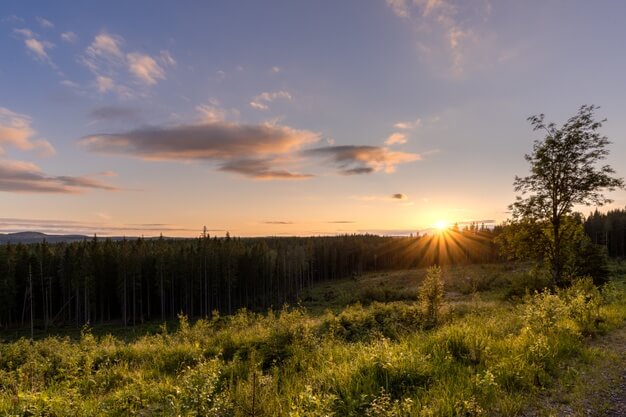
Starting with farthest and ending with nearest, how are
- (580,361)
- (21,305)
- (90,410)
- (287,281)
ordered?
(287,281) → (21,305) → (580,361) → (90,410)

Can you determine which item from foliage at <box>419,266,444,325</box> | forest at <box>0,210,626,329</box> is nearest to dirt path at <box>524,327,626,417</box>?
foliage at <box>419,266,444,325</box>

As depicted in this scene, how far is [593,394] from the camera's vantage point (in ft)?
22.7

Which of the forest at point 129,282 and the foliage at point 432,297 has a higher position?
the foliage at point 432,297

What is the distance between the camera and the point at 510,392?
6.72m

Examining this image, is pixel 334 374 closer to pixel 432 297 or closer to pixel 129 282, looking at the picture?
pixel 432 297

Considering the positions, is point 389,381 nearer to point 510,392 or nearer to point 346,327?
point 510,392

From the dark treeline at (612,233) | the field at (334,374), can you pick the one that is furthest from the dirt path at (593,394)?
the dark treeline at (612,233)

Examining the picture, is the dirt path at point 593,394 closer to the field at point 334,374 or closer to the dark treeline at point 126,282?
the field at point 334,374

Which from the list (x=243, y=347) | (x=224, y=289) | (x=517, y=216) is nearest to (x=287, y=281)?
(x=224, y=289)

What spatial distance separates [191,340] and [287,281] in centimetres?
8270

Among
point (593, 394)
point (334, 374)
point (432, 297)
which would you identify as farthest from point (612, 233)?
point (334, 374)

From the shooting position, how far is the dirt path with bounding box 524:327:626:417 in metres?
6.21

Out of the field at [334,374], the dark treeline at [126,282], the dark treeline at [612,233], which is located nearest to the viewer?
the field at [334,374]

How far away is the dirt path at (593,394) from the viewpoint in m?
6.21
